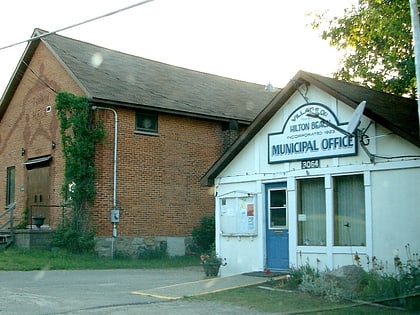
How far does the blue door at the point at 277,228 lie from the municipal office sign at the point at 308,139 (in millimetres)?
849

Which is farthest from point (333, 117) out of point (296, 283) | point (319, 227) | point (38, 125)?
point (38, 125)

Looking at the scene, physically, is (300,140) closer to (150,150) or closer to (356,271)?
(356,271)

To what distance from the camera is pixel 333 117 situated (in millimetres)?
15453

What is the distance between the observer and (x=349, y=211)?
15.3 metres

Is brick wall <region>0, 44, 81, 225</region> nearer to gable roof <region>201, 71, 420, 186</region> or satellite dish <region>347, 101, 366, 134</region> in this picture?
gable roof <region>201, 71, 420, 186</region>

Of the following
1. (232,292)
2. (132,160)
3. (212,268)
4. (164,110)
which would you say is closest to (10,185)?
(132,160)

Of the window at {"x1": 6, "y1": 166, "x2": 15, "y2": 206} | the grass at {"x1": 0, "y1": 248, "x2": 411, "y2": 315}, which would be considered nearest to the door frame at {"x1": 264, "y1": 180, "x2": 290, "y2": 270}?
the grass at {"x1": 0, "y1": 248, "x2": 411, "y2": 315}

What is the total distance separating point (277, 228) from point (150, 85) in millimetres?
11626

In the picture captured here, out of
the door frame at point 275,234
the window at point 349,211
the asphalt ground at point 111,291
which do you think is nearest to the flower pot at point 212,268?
the asphalt ground at point 111,291

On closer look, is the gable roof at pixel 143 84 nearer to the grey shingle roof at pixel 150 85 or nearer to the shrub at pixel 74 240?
the grey shingle roof at pixel 150 85

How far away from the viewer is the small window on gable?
24219 mm

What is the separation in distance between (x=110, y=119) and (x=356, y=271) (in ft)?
41.9

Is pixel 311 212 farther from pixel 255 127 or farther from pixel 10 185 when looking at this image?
pixel 10 185

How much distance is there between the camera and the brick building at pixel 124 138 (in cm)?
2327
